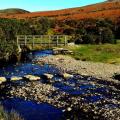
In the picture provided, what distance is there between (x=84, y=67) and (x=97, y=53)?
9378mm

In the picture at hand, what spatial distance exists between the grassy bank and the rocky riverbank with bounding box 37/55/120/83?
173cm

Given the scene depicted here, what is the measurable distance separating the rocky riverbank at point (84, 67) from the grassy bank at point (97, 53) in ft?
5.68

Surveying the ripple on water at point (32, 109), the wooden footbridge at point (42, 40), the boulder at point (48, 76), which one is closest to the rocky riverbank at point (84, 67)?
the boulder at point (48, 76)

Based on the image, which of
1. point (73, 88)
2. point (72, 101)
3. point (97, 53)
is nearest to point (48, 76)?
point (73, 88)

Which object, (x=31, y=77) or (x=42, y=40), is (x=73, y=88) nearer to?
(x=31, y=77)

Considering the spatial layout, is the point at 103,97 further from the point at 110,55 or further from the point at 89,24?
the point at 89,24

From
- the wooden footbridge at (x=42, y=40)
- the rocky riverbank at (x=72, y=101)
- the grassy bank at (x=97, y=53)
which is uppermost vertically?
the wooden footbridge at (x=42, y=40)

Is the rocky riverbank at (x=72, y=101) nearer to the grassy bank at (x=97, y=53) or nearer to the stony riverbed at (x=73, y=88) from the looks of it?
the stony riverbed at (x=73, y=88)

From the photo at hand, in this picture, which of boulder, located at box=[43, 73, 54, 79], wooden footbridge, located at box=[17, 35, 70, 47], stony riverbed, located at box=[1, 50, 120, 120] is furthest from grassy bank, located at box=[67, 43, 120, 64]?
boulder, located at box=[43, 73, 54, 79]

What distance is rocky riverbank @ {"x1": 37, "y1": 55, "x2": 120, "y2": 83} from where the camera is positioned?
1566 inches

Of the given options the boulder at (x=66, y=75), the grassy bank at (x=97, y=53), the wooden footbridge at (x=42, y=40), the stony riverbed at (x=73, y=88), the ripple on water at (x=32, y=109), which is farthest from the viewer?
the wooden footbridge at (x=42, y=40)

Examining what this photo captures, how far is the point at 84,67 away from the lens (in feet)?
144

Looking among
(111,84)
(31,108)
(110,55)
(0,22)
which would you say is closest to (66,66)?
(110,55)

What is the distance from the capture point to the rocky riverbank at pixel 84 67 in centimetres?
3978
